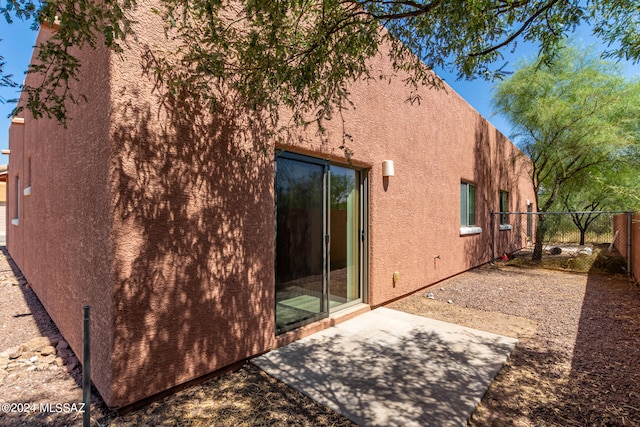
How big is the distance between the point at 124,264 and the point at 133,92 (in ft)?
4.79

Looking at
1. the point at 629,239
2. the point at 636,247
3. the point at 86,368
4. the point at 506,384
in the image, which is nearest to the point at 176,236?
the point at 86,368

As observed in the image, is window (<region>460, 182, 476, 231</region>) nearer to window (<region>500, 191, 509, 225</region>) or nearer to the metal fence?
the metal fence

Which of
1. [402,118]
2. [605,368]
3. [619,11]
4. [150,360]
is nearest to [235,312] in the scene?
[150,360]

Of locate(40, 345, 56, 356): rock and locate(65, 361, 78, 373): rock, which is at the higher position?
locate(40, 345, 56, 356): rock

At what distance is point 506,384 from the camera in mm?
3104

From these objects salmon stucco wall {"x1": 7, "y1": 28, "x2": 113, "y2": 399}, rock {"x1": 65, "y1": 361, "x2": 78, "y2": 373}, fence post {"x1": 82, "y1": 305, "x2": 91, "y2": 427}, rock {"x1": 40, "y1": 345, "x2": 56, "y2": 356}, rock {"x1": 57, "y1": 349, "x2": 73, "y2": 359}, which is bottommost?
rock {"x1": 65, "y1": 361, "x2": 78, "y2": 373}

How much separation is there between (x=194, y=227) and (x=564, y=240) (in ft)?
73.8

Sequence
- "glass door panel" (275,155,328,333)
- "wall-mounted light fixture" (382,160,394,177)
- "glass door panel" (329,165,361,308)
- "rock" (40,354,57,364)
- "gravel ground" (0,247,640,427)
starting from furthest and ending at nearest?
"wall-mounted light fixture" (382,160,394,177) < "glass door panel" (329,165,361,308) < "glass door panel" (275,155,328,333) < "rock" (40,354,57,364) < "gravel ground" (0,247,640,427)

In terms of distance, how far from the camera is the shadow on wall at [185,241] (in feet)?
8.56

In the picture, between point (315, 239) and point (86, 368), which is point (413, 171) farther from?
point (86, 368)

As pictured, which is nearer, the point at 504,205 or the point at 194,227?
the point at 194,227

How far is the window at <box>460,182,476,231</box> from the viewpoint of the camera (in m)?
8.83

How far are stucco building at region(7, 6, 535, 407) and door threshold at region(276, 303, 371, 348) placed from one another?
0.03 metres

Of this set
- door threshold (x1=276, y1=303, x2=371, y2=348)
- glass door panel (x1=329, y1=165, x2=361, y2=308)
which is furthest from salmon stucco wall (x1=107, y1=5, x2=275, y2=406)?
glass door panel (x1=329, y1=165, x2=361, y2=308)
